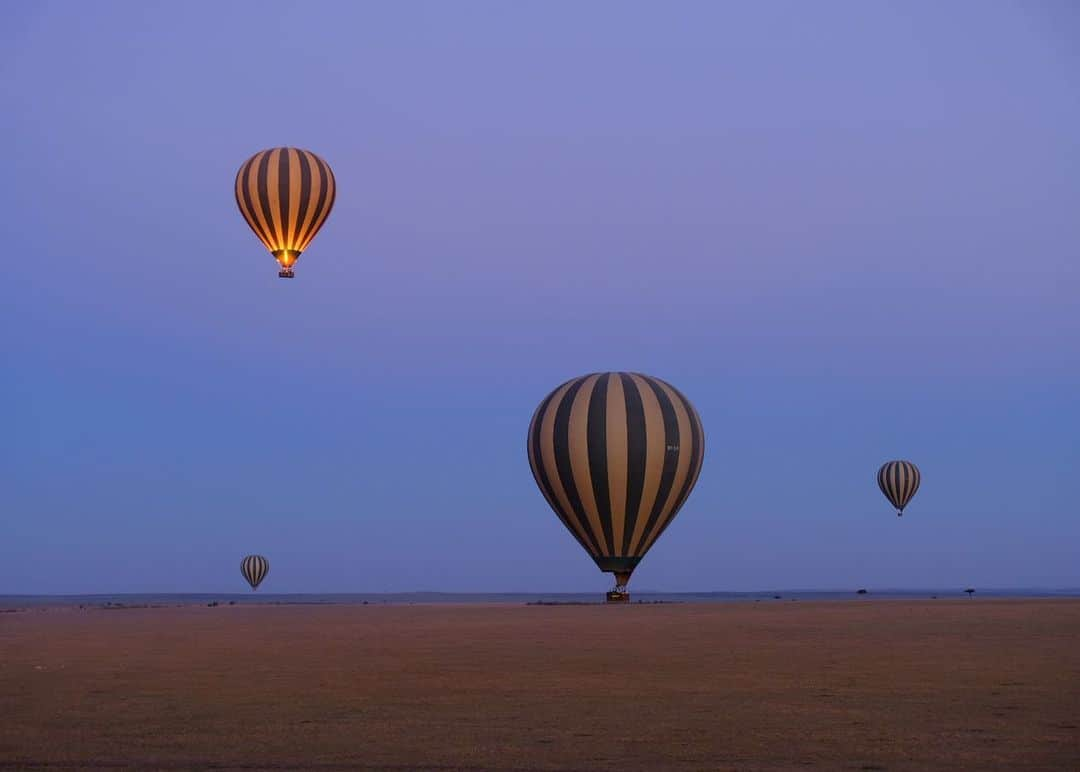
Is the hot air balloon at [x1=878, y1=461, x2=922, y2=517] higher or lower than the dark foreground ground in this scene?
higher

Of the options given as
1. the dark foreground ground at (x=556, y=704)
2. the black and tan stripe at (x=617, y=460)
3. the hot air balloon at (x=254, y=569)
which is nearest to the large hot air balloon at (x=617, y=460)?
the black and tan stripe at (x=617, y=460)

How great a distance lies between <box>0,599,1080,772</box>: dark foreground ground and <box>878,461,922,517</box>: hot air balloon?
2029 inches

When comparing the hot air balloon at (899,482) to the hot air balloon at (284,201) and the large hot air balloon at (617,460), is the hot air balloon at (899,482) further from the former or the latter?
the hot air balloon at (284,201)

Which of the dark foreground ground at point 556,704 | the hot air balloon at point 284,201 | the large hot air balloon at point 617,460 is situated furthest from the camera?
the large hot air balloon at point 617,460

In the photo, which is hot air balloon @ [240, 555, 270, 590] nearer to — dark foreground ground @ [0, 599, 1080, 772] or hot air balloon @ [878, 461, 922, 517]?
hot air balloon @ [878, 461, 922, 517]

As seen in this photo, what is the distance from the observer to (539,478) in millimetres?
51500

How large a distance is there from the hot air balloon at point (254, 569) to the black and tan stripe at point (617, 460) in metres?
56.5

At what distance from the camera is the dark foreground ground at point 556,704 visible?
10055 mm

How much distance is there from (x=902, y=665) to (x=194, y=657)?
11.6 metres

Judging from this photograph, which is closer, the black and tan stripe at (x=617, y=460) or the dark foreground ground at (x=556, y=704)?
the dark foreground ground at (x=556, y=704)

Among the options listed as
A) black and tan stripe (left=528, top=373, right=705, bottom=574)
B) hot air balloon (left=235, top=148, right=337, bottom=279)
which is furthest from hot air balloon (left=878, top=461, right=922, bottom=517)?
hot air balloon (left=235, top=148, right=337, bottom=279)

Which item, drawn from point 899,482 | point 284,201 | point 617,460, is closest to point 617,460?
point 617,460

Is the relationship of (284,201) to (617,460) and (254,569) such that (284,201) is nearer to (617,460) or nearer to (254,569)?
(617,460)

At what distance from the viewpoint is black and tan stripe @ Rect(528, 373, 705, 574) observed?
48.7 metres
